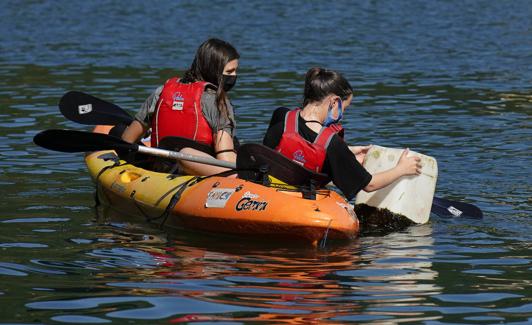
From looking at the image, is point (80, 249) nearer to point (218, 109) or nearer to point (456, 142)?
point (218, 109)

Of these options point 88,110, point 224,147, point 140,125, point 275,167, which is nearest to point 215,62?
point 224,147

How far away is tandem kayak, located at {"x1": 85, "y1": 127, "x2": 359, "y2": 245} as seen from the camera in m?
6.93

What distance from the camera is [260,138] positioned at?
436 inches

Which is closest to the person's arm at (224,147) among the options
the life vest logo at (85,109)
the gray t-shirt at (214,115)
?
the gray t-shirt at (214,115)

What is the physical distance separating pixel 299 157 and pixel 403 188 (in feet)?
2.66

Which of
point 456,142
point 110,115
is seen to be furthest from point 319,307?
point 456,142

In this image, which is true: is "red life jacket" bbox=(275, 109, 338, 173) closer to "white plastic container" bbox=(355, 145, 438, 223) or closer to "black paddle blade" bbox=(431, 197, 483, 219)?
"white plastic container" bbox=(355, 145, 438, 223)

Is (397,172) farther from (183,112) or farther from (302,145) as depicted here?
(183,112)

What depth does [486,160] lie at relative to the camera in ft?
32.4

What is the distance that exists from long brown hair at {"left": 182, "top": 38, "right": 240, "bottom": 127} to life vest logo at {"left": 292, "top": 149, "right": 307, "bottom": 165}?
908 millimetres

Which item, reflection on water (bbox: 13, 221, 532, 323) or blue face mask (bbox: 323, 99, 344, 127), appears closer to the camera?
reflection on water (bbox: 13, 221, 532, 323)

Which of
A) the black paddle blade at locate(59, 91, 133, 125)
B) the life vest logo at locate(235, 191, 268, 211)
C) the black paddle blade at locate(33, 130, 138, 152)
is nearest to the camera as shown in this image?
the life vest logo at locate(235, 191, 268, 211)

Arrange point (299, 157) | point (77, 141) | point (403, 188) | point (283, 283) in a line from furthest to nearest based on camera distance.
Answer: point (77, 141), point (403, 188), point (299, 157), point (283, 283)

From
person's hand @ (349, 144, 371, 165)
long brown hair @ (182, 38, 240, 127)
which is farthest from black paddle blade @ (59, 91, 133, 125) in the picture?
person's hand @ (349, 144, 371, 165)
